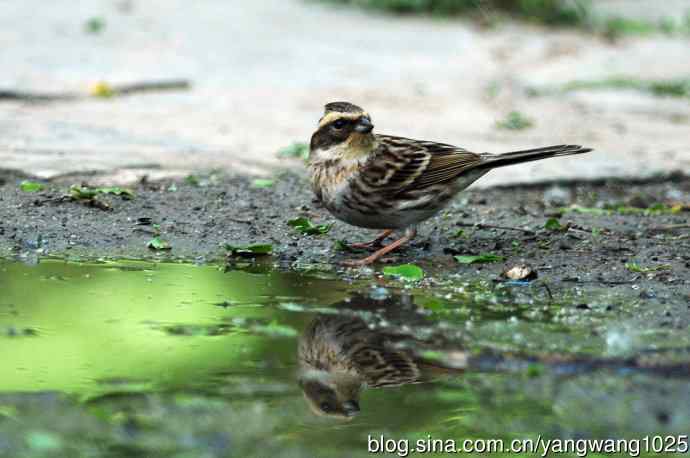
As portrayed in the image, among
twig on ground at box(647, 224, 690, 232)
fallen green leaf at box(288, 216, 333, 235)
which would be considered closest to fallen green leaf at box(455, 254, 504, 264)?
fallen green leaf at box(288, 216, 333, 235)

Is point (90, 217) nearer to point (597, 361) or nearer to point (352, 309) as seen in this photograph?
point (352, 309)

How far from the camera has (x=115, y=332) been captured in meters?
4.64

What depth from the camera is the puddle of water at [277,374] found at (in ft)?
12.0

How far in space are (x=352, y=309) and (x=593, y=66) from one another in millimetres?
7163

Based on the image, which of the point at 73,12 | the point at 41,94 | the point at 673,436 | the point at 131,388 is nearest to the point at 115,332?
the point at 131,388

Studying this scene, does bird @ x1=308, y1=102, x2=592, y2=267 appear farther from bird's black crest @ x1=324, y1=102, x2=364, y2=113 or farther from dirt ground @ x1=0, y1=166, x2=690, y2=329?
dirt ground @ x1=0, y1=166, x2=690, y2=329

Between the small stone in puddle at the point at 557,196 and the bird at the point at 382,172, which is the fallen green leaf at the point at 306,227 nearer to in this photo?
the bird at the point at 382,172

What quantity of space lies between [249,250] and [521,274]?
1.41 m

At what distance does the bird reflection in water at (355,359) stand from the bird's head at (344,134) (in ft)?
4.35

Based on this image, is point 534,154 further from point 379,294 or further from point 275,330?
point 275,330

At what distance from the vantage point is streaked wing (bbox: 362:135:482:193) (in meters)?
5.97

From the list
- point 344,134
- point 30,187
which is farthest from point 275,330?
point 30,187

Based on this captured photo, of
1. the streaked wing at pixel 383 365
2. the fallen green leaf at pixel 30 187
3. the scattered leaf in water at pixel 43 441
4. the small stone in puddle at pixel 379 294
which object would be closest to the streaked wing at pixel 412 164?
the small stone in puddle at pixel 379 294

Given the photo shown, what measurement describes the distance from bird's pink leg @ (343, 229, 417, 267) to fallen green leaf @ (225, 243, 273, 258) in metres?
0.43
